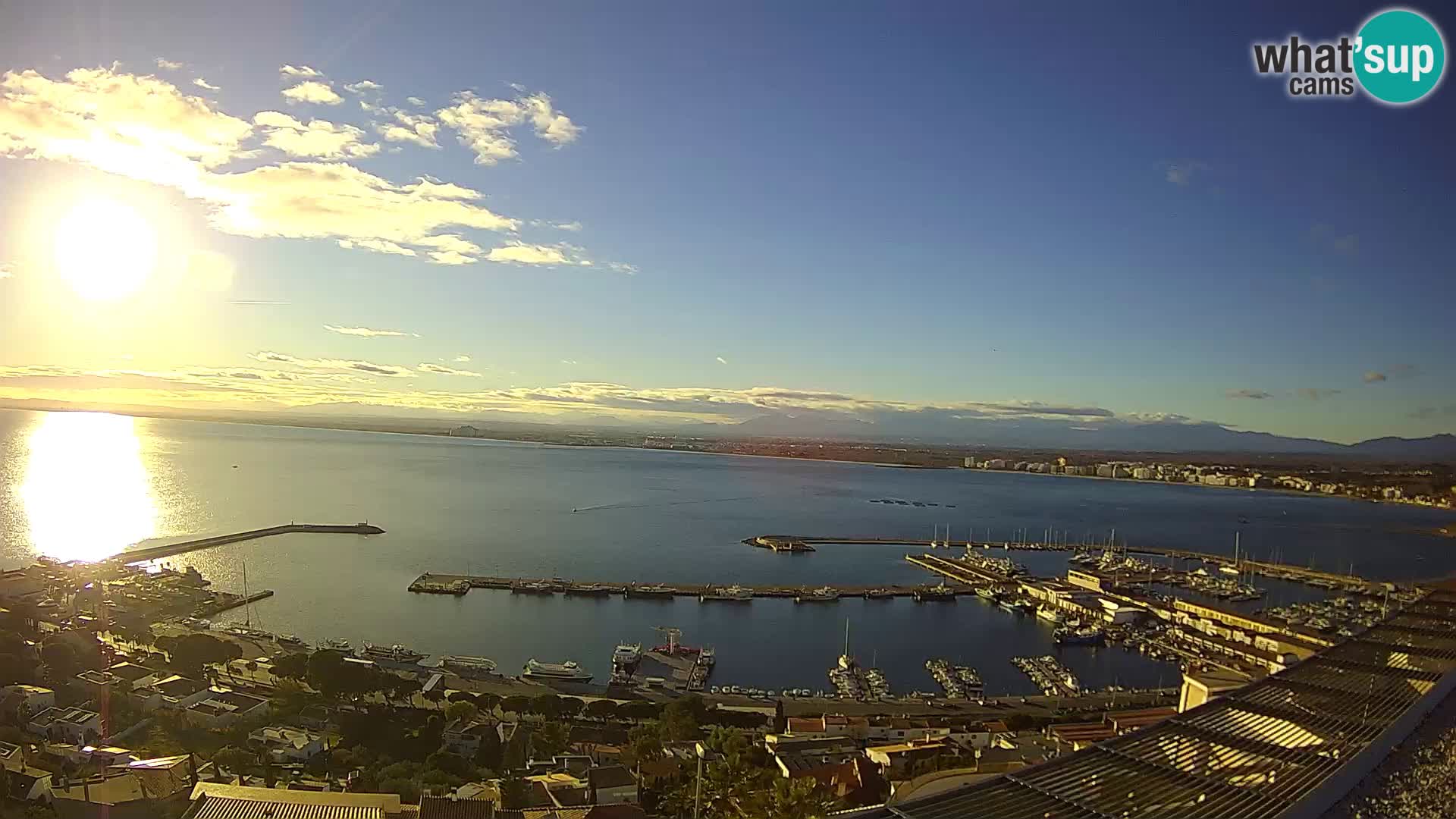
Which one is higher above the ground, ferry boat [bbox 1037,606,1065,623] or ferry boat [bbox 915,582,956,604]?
ferry boat [bbox 1037,606,1065,623]

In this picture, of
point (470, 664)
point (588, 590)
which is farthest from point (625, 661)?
point (588, 590)

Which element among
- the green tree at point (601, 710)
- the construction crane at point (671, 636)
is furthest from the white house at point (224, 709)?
the construction crane at point (671, 636)

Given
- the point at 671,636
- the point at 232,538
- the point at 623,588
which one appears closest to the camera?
the point at 671,636

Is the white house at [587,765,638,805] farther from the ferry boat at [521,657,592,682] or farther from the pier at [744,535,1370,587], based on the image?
the pier at [744,535,1370,587]

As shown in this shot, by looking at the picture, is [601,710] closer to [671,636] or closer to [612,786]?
[612,786]

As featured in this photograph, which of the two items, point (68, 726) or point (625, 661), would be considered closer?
point (68, 726)

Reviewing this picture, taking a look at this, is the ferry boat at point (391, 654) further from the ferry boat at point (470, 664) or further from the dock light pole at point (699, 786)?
the dock light pole at point (699, 786)

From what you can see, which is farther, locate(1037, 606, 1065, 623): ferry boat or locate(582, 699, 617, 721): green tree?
locate(1037, 606, 1065, 623): ferry boat

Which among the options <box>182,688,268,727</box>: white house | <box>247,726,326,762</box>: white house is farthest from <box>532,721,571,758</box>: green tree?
<box>182,688,268,727</box>: white house
